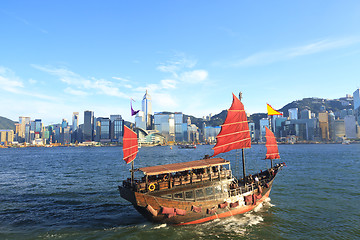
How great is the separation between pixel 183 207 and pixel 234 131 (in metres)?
11.2

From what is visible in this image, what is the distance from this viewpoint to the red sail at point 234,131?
23.9 m

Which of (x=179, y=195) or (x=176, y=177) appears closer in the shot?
(x=179, y=195)

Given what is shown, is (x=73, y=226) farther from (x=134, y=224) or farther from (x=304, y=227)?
(x=304, y=227)

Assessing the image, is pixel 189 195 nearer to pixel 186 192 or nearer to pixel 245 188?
pixel 186 192

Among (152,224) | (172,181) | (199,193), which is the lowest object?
(152,224)

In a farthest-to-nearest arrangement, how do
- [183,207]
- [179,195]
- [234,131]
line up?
[234,131], [179,195], [183,207]

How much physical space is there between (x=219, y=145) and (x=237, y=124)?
321cm

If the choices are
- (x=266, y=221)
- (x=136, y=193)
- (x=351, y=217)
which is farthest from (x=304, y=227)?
(x=136, y=193)

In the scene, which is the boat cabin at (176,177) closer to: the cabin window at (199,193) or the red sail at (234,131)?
the cabin window at (199,193)

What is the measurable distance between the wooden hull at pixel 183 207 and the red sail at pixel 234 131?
6113 mm

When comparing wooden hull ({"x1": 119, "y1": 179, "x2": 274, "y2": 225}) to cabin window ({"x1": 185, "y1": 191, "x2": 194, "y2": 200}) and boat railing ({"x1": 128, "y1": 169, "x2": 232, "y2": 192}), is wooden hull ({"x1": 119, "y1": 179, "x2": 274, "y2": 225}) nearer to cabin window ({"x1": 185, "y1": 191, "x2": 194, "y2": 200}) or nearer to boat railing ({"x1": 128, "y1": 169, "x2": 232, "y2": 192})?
cabin window ({"x1": 185, "y1": 191, "x2": 194, "y2": 200})

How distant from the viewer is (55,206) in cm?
2206

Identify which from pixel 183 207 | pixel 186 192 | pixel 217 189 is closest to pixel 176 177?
pixel 186 192

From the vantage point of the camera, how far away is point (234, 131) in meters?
24.4
